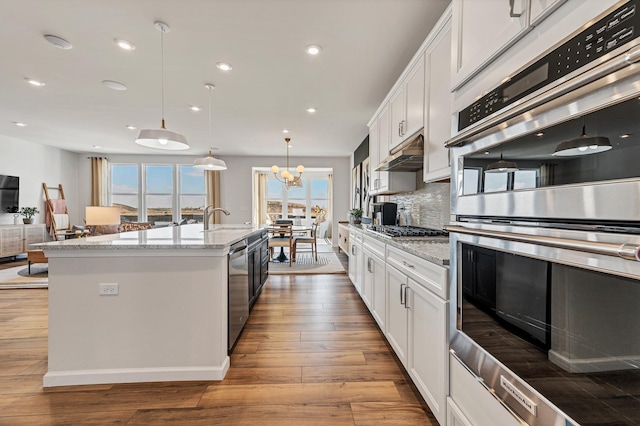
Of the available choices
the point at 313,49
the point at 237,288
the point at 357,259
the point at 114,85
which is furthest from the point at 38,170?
the point at 357,259

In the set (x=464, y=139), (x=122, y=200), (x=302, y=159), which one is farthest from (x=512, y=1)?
(x=122, y=200)

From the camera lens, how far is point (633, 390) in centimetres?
58

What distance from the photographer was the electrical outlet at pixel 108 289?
5.78 ft

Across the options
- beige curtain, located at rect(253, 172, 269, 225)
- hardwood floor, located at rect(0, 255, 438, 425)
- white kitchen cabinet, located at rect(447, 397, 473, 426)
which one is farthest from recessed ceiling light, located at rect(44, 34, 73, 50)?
beige curtain, located at rect(253, 172, 269, 225)

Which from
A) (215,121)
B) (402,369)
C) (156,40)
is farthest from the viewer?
(215,121)

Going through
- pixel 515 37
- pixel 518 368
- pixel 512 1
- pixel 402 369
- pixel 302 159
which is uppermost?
pixel 302 159

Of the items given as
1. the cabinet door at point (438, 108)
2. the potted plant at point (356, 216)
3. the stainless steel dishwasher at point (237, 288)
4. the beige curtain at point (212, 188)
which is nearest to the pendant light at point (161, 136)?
the stainless steel dishwasher at point (237, 288)

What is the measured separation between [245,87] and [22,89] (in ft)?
9.69

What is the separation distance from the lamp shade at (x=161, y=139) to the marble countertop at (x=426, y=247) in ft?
6.70

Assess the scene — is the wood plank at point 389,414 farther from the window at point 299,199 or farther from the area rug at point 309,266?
the window at point 299,199

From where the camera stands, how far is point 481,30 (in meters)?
1.09

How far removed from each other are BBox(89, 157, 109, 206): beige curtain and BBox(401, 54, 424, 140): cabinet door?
839cm

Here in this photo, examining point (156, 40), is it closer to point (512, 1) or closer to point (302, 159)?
point (512, 1)

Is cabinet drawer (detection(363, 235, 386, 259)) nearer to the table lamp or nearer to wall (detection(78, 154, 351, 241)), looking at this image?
wall (detection(78, 154, 351, 241))
